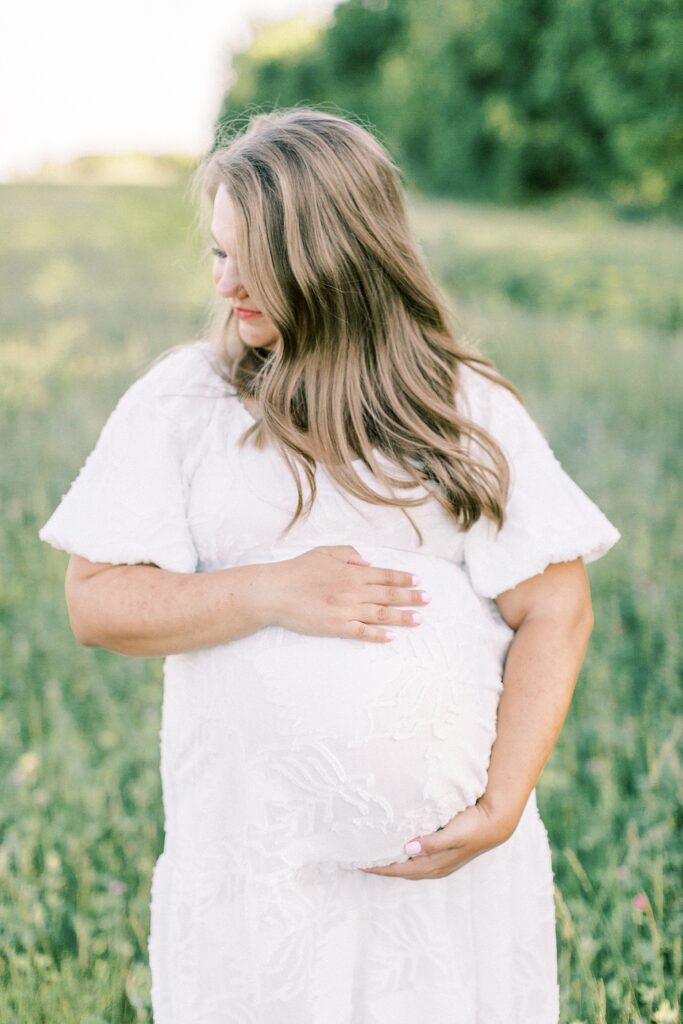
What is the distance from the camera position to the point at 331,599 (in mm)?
1505

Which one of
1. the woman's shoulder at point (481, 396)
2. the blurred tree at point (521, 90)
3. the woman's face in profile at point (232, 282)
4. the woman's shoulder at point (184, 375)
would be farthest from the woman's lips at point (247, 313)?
the blurred tree at point (521, 90)

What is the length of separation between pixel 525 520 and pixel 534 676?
274 millimetres

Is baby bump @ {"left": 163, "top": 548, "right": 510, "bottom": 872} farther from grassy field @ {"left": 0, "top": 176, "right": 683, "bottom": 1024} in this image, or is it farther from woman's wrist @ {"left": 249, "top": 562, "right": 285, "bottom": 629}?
grassy field @ {"left": 0, "top": 176, "right": 683, "bottom": 1024}

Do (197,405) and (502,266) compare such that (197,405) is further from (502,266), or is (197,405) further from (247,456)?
(502,266)

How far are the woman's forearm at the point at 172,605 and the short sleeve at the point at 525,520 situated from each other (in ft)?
1.35

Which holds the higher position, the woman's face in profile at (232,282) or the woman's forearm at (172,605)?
the woman's face in profile at (232,282)

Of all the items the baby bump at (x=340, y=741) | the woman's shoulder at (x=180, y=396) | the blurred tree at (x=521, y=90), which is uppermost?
the blurred tree at (x=521, y=90)

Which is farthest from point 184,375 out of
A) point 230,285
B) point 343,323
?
point 343,323

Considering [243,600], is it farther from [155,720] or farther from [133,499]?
[155,720]

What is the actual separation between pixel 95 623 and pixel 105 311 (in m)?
7.28

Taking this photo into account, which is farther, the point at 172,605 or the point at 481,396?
the point at 481,396

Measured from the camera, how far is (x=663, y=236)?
11.1m

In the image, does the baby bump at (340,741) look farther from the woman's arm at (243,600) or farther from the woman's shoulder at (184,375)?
the woman's shoulder at (184,375)

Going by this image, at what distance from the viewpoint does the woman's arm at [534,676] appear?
159 centimetres
